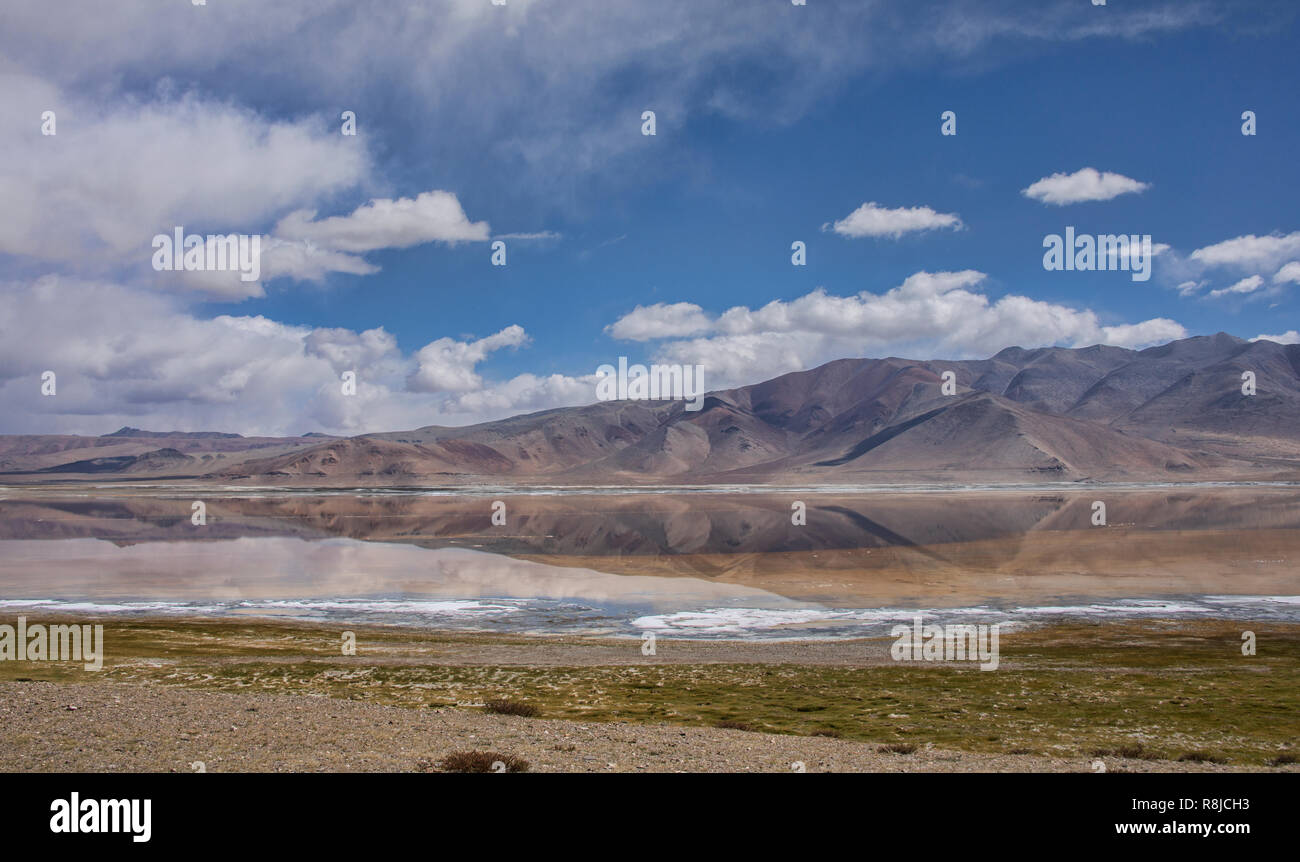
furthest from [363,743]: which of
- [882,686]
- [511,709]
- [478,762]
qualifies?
[882,686]

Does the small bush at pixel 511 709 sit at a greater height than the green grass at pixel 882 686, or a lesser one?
greater

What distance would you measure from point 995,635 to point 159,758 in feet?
93.2

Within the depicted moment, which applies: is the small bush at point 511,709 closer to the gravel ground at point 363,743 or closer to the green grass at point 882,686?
the green grass at point 882,686

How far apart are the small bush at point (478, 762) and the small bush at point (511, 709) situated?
4666mm

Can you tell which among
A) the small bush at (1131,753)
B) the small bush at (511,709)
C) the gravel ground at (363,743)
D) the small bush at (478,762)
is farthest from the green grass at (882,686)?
the small bush at (478,762)

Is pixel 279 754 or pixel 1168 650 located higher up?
pixel 279 754

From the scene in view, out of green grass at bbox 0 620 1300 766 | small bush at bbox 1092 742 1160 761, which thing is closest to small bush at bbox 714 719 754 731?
green grass at bbox 0 620 1300 766

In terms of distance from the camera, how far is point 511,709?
17297 millimetres

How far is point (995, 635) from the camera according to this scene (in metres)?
31.2

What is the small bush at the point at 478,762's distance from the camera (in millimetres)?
11528

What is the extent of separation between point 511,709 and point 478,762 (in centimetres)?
570

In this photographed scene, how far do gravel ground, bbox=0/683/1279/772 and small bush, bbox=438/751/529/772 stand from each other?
24 cm

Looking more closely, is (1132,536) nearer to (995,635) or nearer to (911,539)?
(911,539)
